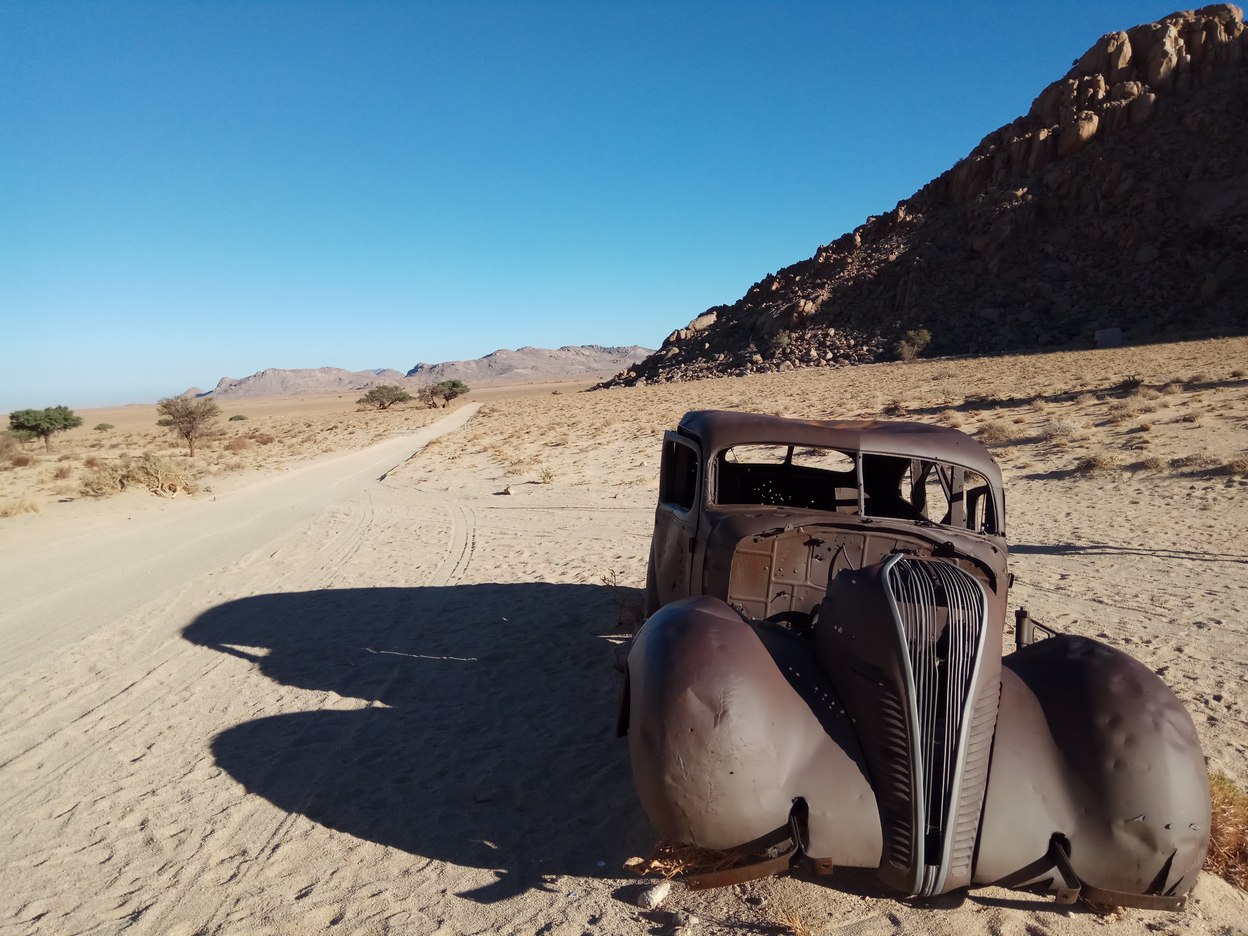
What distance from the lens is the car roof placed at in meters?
4.41

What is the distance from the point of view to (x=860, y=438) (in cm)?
441

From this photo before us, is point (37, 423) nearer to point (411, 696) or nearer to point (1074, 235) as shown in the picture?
point (411, 696)

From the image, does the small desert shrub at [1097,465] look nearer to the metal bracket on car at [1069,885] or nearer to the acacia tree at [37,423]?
the metal bracket on car at [1069,885]

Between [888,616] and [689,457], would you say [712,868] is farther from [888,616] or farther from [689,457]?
[689,457]

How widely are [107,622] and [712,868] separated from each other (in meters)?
7.94

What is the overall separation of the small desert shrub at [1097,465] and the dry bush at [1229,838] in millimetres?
11618

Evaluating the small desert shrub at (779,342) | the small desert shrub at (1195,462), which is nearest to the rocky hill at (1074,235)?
the small desert shrub at (779,342)

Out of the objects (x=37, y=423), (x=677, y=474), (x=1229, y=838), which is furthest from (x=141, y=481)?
(x=37, y=423)

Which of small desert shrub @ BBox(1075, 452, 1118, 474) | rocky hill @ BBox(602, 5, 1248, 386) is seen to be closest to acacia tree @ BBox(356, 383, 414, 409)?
rocky hill @ BBox(602, 5, 1248, 386)

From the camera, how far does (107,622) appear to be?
26.3 feet

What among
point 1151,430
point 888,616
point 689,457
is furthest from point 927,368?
point 888,616

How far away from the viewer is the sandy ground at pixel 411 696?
3.21 m

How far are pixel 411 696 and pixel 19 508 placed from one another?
15364 mm

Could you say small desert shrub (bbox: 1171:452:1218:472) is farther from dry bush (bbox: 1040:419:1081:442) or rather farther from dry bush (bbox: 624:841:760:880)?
dry bush (bbox: 624:841:760:880)
